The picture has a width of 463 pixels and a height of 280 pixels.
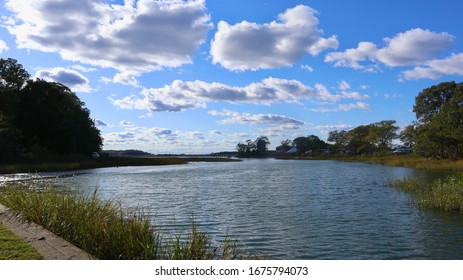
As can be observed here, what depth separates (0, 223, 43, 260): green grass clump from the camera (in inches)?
317

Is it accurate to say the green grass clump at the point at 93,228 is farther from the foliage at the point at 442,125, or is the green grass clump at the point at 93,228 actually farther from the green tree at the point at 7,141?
the foliage at the point at 442,125

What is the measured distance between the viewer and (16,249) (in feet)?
28.2

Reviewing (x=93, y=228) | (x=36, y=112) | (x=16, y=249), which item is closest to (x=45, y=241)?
(x=16, y=249)

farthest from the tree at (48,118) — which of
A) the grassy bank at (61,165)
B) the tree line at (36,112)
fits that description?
the grassy bank at (61,165)

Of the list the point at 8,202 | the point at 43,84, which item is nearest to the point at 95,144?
the point at 43,84

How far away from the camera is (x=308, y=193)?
94.4 ft

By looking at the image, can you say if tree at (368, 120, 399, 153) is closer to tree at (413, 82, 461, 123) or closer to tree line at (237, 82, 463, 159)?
tree line at (237, 82, 463, 159)

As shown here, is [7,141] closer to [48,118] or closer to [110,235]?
[48,118]

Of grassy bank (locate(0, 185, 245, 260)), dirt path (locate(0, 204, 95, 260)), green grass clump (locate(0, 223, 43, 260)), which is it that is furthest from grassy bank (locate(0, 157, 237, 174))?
green grass clump (locate(0, 223, 43, 260))
